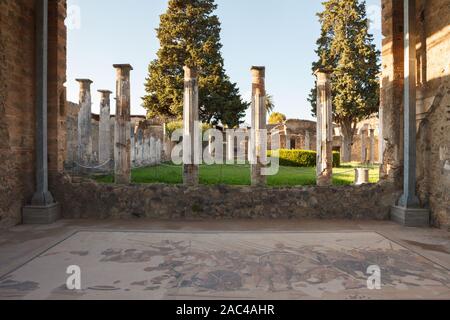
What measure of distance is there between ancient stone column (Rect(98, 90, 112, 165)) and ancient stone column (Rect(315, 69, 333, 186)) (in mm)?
7531

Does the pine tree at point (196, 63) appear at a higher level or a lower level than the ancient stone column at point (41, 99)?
higher

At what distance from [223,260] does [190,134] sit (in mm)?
4354

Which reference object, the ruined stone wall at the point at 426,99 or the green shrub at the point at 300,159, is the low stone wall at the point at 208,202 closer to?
the ruined stone wall at the point at 426,99

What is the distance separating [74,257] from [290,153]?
53.2 ft

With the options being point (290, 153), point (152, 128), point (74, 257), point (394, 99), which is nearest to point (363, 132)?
point (290, 153)

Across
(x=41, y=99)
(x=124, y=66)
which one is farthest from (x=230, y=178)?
(x=41, y=99)

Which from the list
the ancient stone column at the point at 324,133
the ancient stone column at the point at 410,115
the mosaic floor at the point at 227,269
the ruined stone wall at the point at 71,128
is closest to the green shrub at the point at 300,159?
the ancient stone column at the point at 324,133

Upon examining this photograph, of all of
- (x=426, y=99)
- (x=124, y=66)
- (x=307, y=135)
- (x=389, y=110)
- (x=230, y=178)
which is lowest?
(x=230, y=178)

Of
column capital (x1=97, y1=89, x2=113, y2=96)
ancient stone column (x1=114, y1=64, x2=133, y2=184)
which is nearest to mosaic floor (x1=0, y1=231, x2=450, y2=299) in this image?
ancient stone column (x1=114, y1=64, x2=133, y2=184)

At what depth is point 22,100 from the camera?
5.68m

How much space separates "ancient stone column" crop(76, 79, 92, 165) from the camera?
39.0ft

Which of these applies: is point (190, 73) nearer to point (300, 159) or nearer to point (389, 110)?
point (389, 110)

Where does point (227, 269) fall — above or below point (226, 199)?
below

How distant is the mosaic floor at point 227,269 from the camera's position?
110 inches
